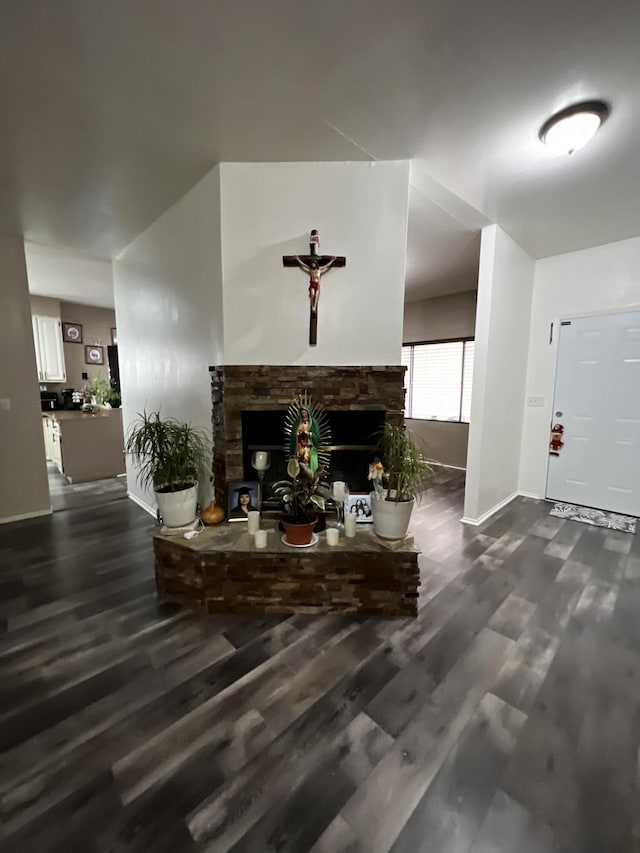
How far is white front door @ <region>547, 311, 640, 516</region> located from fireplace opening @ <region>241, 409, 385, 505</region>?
2578mm

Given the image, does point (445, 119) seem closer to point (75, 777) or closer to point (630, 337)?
point (630, 337)

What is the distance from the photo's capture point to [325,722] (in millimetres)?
1386

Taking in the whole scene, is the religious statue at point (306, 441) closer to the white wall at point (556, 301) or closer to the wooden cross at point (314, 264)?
the wooden cross at point (314, 264)

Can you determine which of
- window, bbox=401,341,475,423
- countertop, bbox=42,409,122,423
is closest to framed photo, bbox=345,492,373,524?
window, bbox=401,341,475,423

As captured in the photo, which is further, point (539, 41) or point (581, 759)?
point (539, 41)

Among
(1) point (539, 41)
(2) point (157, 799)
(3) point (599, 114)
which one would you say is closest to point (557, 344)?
(3) point (599, 114)

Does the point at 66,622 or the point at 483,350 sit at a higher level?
the point at 483,350

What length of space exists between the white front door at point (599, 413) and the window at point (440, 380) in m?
1.38

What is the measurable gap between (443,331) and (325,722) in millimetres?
5008

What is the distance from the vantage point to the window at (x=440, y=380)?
5.15 meters

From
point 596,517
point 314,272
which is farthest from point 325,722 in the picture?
point 596,517

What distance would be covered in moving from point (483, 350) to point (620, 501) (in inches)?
81.3

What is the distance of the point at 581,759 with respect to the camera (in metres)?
A: 1.27

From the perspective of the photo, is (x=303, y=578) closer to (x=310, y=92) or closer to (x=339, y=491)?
(x=339, y=491)
